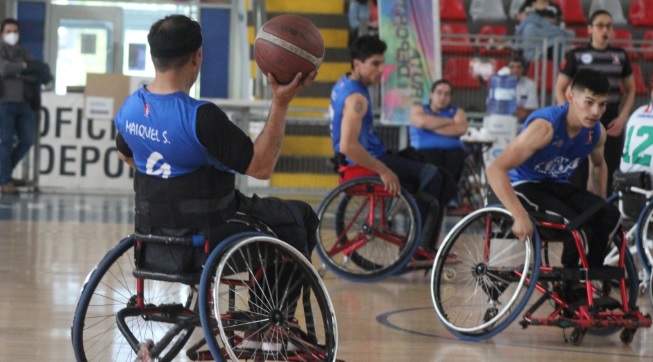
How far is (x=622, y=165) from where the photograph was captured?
5934 mm

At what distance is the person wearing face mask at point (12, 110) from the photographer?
36.2 feet

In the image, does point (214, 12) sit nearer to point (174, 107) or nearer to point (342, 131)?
point (342, 131)

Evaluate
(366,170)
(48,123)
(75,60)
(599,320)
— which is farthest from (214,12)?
(599,320)

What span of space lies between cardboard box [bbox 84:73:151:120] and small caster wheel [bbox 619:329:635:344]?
7.75 meters

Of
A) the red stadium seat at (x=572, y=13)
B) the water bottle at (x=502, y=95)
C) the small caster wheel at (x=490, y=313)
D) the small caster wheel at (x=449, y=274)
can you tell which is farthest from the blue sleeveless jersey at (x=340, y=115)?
the red stadium seat at (x=572, y=13)

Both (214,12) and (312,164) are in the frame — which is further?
(214,12)

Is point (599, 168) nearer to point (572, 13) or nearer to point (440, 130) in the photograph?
point (440, 130)

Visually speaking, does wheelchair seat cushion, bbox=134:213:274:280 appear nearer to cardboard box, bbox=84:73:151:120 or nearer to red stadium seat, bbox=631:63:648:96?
cardboard box, bbox=84:73:151:120

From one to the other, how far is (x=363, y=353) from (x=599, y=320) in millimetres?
927

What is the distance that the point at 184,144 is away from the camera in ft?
10.5

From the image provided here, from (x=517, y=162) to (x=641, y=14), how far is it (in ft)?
33.6

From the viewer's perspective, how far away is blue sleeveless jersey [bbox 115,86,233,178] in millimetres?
3209

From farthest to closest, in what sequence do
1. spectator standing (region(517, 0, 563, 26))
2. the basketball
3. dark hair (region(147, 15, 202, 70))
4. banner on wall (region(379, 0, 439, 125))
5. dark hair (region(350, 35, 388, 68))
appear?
spectator standing (region(517, 0, 563, 26)) < banner on wall (region(379, 0, 439, 125)) < dark hair (region(350, 35, 388, 68)) < the basketball < dark hair (region(147, 15, 202, 70))

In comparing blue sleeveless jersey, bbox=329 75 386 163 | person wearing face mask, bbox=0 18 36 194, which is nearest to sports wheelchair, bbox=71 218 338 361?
blue sleeveless jersey, bbox=329 75 386 163
